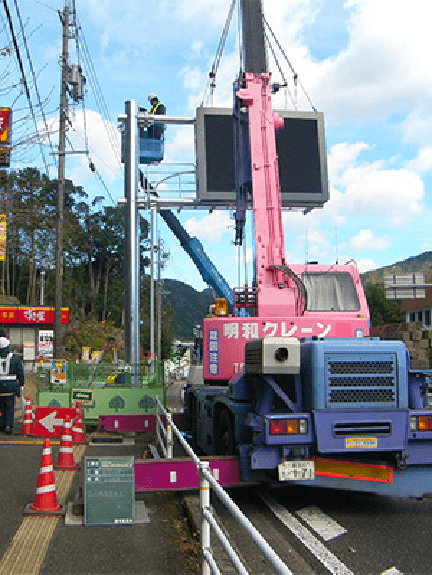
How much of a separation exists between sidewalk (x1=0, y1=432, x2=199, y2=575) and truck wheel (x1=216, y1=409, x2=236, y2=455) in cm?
82

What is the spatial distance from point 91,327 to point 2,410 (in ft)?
208

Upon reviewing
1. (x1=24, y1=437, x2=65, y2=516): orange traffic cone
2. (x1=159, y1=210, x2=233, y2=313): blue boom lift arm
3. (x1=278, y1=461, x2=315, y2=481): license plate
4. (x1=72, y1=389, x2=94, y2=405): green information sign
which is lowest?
(x1=24, y1=437, x2=65, y2=516): orange traffic cone

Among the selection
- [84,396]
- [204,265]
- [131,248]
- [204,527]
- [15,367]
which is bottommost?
[204,527]

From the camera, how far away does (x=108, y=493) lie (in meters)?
6.60

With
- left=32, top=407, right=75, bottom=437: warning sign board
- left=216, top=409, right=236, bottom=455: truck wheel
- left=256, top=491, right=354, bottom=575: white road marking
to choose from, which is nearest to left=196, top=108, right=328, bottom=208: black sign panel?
left=32, top=407, right=75, bottom=437: warning sign board

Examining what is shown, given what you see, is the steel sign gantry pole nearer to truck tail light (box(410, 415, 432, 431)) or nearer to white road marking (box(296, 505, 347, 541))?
white road marking (box(296, 505, 347, 541))

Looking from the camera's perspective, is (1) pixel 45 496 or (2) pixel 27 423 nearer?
(1) pixel 45 496

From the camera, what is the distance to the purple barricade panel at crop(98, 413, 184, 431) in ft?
41.2

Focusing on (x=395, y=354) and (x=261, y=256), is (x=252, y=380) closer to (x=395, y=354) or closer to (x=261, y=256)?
(x=395, y=354)

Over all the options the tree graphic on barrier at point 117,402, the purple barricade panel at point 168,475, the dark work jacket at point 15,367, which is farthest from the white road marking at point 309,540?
the tree graphic on barrier at point 117,402

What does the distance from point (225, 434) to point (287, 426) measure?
1934 millimetres

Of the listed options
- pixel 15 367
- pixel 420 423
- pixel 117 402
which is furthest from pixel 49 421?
pixel 420 423


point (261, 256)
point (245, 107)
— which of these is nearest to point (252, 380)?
point (261, 256)

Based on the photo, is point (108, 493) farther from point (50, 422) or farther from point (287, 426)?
point (50, 422)
